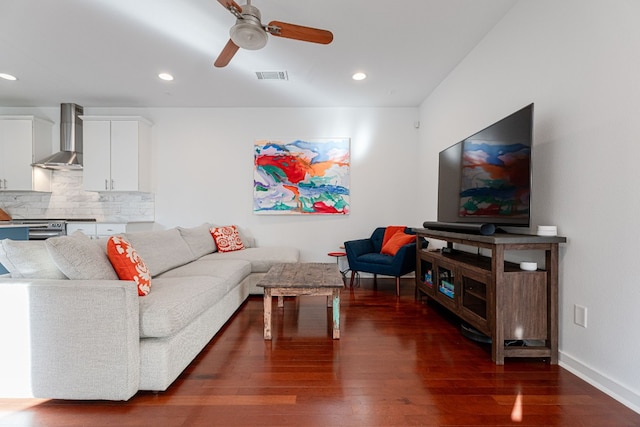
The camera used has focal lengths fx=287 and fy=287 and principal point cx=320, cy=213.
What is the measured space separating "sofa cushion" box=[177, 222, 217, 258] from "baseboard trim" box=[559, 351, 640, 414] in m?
3.53

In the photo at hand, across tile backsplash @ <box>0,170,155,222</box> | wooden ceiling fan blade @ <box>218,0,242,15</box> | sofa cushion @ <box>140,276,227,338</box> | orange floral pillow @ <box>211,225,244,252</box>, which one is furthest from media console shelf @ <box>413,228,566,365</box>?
tile backsplash @ <box>0,170,155,222</box>

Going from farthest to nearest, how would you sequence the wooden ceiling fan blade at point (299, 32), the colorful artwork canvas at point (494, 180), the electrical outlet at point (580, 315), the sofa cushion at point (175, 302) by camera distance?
the wooden ceiling fan blade at point (299, 32) → the colorful artwork canvas at point (494, 180) → the electrical outlet at point (580, 315) → the sofa cushion at point (175, 302)

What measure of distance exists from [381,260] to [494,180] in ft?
5.67

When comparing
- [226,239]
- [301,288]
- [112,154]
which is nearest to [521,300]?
[301,288]

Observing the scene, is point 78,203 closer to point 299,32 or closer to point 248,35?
point 248,35

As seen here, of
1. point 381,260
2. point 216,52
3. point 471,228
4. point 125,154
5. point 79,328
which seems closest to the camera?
point 79,328

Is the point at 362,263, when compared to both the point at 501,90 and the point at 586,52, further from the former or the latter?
the point at 586,52

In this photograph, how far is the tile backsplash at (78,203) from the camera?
449 cm

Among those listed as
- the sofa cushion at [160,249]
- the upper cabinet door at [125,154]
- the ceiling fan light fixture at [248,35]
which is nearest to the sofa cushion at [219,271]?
the sofa cushion at [160,249]

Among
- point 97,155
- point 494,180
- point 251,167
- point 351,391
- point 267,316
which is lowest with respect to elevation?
point 351,391

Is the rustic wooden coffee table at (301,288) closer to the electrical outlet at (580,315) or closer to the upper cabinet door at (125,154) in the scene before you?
the electrical outlet at (580,315)

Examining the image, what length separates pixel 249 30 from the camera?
2.04 metres

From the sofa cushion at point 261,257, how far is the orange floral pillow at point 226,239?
0.15m

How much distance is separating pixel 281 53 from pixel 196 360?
2.91 m
